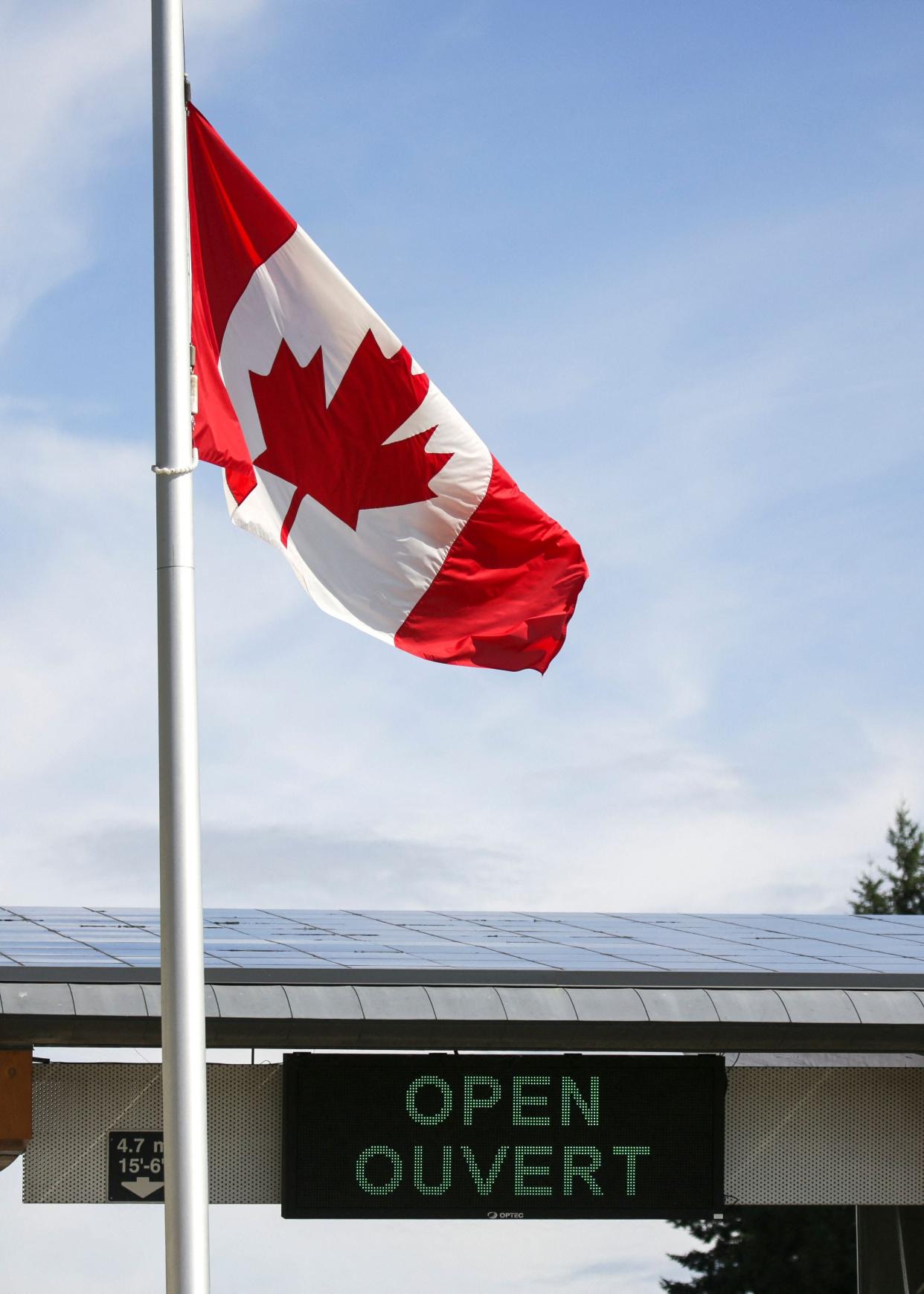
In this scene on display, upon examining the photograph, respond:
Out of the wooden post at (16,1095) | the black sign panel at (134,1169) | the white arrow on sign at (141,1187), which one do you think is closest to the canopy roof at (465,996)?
the wooden post at (16,1095)

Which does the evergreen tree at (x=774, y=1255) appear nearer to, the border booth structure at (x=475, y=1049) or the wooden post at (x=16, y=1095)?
the border booth structure at (x=475, y=1049)

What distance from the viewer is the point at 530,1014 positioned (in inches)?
364

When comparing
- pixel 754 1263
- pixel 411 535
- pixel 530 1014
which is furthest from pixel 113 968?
pixel 754 1263

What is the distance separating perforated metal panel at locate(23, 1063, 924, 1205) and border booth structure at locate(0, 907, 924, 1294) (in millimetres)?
12

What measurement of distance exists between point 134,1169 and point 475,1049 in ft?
8.37

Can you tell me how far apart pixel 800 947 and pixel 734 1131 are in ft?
4.28

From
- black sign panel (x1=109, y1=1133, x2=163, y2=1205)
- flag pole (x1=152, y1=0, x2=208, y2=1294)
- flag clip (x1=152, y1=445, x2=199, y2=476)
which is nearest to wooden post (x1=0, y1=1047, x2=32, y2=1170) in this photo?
black sign panel (x1=109, y1=1133, x2=163, y2=1205)

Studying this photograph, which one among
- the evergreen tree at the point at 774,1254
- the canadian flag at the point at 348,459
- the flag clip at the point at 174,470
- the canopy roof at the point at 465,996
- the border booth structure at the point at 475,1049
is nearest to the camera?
the flag clip at the point at 174,470

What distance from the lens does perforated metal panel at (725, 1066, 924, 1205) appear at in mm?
11438

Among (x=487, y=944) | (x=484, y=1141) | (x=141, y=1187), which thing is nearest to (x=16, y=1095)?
(x=141, y=1187)

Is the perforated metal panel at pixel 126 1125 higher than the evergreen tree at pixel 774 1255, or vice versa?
the perforated metal panel at pixel 126 1125

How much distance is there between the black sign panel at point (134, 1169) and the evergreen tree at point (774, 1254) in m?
27.8

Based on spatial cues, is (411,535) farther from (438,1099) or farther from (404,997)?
(438,1099)

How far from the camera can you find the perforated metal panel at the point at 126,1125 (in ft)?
35.6
